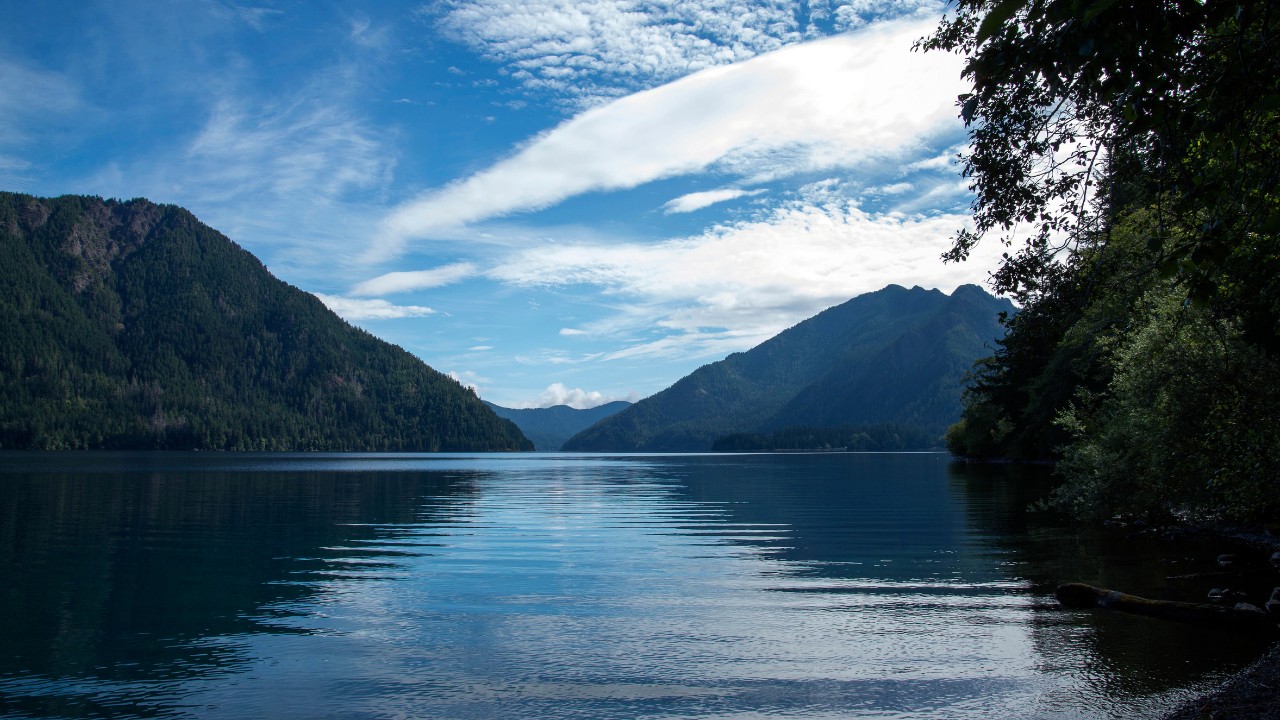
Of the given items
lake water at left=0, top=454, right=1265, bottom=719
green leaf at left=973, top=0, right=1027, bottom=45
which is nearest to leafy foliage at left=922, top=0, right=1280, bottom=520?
green leaf at left=973, top=0, right=1027, bottom=45

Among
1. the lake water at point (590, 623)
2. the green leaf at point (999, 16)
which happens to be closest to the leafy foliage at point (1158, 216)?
the green leaf at point (999, 16)

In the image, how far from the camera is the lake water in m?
15.1

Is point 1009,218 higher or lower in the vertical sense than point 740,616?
higher

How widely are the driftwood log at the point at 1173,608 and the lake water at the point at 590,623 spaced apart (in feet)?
2.00

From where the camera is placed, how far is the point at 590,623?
2109cm

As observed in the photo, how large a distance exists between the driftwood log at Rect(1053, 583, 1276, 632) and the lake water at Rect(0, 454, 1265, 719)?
61 cm

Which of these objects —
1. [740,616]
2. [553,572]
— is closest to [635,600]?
[740,616]

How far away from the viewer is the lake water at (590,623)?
49.4ft

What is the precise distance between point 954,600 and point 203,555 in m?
29.2

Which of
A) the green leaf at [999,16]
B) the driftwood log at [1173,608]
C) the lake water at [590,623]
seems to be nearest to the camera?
the green leaf at [999,16]

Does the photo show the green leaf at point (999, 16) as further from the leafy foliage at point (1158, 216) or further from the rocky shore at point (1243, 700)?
the rocky shore at point (1243, 700)

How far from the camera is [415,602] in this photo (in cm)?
2394

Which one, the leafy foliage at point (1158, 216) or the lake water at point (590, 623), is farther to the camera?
the lake water at point (590, 623)

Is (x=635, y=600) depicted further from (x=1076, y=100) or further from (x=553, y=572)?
(x=1076, y=100)
